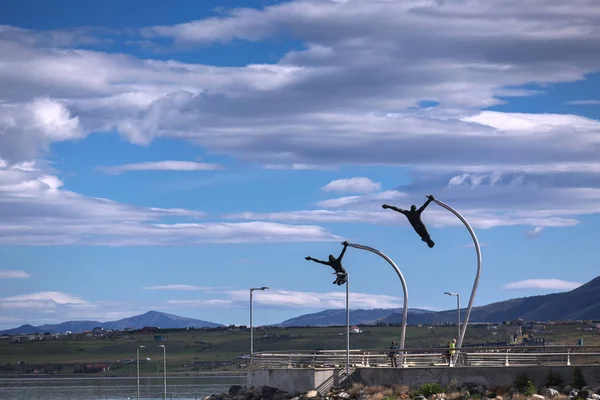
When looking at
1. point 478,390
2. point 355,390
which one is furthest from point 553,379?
point 355,390

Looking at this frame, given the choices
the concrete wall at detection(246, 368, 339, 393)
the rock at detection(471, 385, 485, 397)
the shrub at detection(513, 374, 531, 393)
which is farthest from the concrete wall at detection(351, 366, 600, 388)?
the concrete wall at detection(246, 368, 339, 393)

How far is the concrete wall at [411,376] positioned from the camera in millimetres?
51656

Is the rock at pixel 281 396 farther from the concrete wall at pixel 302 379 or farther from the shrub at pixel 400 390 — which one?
the shrub at pixel 400 390

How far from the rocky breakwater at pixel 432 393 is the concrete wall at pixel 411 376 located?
1.30 ft

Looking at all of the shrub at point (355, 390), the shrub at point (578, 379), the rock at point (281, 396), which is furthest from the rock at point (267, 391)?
the shrub at point (578, 379)

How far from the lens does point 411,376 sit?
54.9 metres

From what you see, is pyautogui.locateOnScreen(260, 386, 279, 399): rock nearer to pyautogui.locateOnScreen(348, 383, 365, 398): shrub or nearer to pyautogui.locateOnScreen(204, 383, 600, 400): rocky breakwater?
pyautogui.locateOnScreen(204, 383, 600, 400): rocky breakwater

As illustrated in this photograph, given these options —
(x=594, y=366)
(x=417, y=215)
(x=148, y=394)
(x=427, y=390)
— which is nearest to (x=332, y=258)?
(x=417, y=215)

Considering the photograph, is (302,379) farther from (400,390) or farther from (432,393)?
(432,393)

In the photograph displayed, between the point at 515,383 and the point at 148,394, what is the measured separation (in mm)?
115538

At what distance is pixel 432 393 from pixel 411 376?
6.86 ft

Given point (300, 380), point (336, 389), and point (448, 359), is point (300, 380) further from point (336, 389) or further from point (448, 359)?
point (448, 359)

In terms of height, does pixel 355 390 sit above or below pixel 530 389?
above

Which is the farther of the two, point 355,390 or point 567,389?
point 355,390
